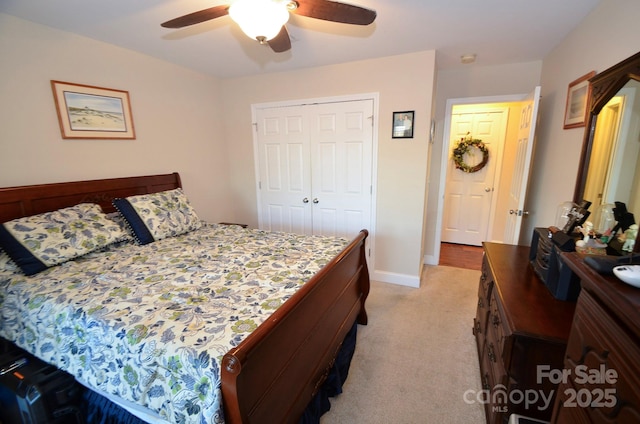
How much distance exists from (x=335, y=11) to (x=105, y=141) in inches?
92.2

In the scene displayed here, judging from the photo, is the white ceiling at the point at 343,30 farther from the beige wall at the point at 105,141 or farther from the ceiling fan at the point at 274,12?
the ceiling fan at the point at 274,12

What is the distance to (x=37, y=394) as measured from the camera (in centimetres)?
130

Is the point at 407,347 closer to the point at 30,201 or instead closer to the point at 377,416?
the point at 377,416

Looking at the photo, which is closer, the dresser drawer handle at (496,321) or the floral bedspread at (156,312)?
the floral bedspread at (156,312)

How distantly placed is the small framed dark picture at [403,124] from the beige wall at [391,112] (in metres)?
0.05

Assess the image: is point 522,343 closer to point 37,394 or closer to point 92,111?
point 37,394

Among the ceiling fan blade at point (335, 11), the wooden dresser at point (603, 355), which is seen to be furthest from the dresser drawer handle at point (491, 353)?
the ceiling fan blade at point (335, 11)

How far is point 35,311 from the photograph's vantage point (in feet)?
4.83

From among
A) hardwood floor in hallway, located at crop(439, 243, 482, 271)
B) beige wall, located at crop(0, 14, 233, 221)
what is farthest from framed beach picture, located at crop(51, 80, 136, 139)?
hardwood floor in hallway, located at crop(439, 243, 482, 271)

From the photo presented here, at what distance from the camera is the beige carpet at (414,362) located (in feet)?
5.34

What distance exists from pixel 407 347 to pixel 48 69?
354 cm

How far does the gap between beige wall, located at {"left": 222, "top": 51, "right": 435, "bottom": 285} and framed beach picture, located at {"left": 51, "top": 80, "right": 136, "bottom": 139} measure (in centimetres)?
134

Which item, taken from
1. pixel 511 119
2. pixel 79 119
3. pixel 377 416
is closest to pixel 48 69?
pixel 79 119

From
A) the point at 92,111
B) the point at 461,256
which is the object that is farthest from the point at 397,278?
the point at 92,111
